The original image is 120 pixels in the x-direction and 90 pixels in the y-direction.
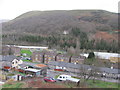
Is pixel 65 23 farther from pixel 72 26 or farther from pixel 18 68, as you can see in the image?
pixel 18 68

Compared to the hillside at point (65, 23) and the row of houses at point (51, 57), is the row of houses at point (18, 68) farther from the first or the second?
the hillside at point (65, 23)

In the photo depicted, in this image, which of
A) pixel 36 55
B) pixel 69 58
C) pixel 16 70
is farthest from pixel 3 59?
pixel 69 58

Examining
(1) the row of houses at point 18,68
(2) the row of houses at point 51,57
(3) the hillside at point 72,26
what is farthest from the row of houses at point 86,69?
(3) the hillside at point 72,26

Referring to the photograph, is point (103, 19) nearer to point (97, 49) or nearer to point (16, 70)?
point (97, 49)

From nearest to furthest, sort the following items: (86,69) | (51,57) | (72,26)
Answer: (86,69)
(51,57)
(72,26)

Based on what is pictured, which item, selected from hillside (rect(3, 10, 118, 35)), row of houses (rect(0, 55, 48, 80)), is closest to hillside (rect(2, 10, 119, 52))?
hillside (rect(3, 10, 118, 35))

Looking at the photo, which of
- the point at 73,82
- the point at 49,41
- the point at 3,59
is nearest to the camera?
the point at 73,82

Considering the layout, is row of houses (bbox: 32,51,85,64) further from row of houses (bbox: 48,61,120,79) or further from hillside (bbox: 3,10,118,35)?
hillside (bbox: 3,10,118,35)

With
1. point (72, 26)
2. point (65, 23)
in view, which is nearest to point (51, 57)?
point (72, 26)
